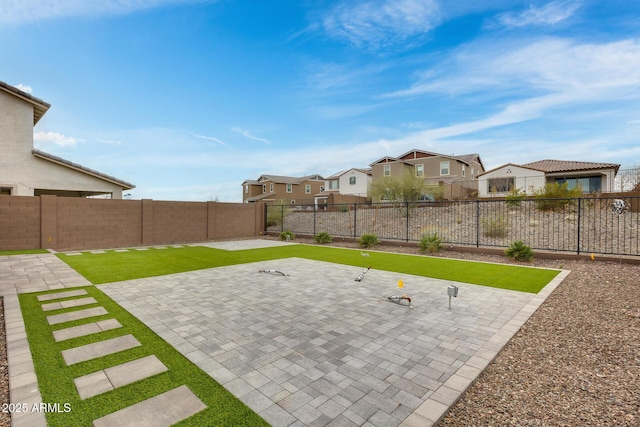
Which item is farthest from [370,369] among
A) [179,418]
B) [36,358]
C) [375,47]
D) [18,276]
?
[375,47]

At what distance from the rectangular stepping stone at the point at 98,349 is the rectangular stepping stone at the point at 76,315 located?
106 cm

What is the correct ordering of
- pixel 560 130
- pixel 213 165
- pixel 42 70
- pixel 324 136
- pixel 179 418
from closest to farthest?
pixel 179 418, pixel 42 70, pixel 560 130, pixel 213 165, pixel 324 136

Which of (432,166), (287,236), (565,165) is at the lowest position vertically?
(287,236)

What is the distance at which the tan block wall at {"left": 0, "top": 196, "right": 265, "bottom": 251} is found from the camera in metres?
9.73

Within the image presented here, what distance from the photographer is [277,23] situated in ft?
34.8

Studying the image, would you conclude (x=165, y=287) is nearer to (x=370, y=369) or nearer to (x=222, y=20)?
(x=370, y=369)

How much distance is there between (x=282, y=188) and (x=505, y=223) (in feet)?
94.9

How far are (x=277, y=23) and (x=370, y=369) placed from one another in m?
11.5

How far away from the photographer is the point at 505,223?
39.5 feet

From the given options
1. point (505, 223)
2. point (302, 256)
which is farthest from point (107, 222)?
point (505, 223)

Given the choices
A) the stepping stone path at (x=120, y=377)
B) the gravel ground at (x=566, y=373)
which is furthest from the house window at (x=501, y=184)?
the stepping stone path at (x=120, y=377)

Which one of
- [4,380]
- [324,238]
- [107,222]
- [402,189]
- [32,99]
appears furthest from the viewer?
[402,189]

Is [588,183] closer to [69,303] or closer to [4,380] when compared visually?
[69,303]

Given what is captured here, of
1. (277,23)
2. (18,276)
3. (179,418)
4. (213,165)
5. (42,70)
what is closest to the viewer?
(179,418)
